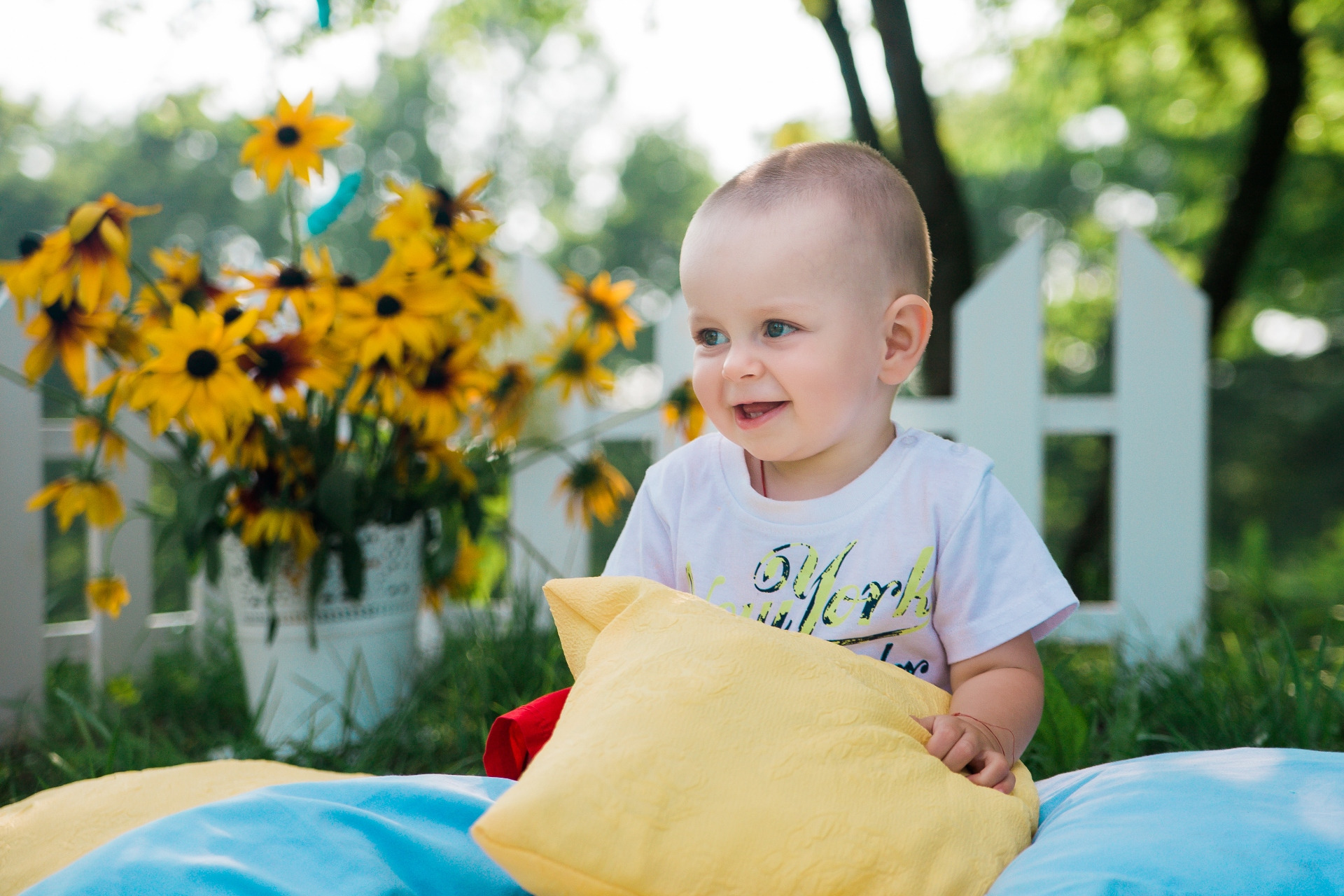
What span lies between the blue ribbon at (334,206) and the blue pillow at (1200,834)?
1572mm

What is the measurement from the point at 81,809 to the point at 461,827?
0.47 metres

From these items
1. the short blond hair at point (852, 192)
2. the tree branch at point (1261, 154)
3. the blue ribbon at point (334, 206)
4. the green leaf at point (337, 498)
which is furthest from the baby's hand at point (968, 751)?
the tree branch at point (1261, 154)

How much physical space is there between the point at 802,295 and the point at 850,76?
2477 millimetres

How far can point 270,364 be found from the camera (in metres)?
1.74

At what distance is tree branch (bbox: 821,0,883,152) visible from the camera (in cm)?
323

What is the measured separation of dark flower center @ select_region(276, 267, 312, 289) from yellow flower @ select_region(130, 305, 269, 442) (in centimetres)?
20

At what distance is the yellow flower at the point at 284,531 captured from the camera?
5.87ft

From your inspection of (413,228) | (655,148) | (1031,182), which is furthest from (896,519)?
(655,148)

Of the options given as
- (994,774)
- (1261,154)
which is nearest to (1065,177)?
(1261,154)

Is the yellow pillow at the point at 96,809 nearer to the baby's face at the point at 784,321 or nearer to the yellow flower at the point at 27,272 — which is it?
the baby's face at the point at 784,321

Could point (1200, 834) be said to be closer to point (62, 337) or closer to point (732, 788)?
point (732, 788)

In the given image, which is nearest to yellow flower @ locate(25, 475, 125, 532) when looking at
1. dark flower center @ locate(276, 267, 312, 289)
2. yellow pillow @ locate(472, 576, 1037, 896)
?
dark flower center @ locate(276, 267, 312, 289)

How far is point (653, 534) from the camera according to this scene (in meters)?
1.30

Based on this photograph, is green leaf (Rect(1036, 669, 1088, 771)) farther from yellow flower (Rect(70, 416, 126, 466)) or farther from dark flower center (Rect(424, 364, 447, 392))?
yellow flower (Rect(70, 416, 126, 466))
